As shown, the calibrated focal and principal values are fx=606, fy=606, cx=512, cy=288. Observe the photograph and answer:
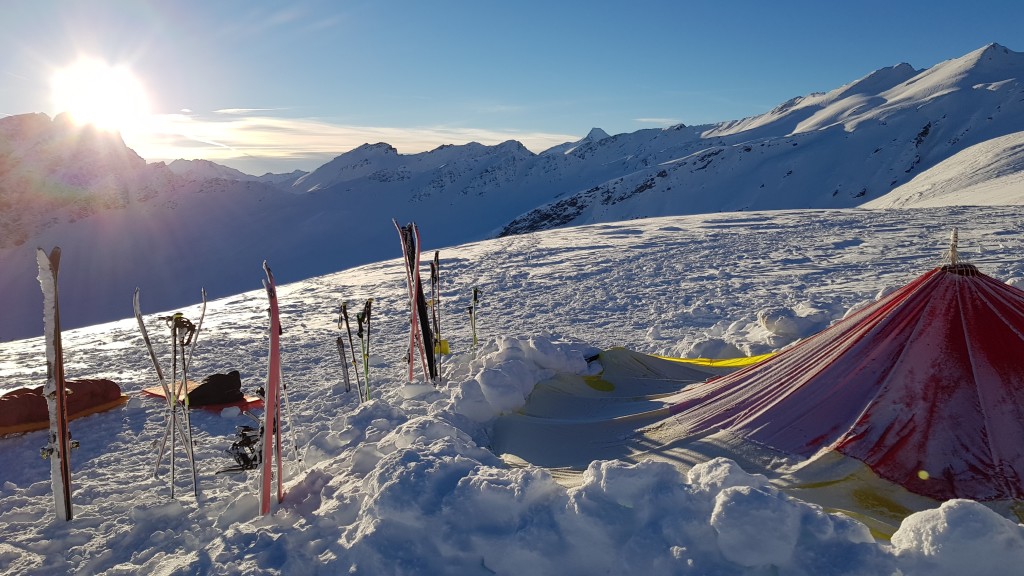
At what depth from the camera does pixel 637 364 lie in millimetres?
6773

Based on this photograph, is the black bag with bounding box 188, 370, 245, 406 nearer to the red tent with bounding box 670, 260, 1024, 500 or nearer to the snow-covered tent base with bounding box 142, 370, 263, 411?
the snow-covered tent base with bounding box 142, 370, 263, 411

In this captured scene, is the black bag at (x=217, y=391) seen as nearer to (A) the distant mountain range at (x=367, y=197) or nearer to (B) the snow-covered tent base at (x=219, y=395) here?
(B) the snow-covered tent base at (x=219, y=395)

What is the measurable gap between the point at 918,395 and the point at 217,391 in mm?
7087

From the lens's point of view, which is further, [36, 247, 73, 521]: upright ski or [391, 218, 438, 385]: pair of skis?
[391, 218, 438, 385]: pair of skis

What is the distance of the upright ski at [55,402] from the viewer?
14.1 feet

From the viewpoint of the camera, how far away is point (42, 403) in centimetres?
→ 674

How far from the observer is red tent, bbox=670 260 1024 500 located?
11.6 feet

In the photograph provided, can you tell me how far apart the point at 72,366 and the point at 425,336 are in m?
7.28

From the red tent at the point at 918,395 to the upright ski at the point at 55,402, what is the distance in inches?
179

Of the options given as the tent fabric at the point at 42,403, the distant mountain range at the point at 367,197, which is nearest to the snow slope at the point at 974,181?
the distant mountain range at the point at 367,197

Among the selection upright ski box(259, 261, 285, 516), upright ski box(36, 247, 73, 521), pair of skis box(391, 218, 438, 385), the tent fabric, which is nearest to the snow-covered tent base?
the tent fabric

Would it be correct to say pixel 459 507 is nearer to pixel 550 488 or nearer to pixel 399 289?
pixel 550 488

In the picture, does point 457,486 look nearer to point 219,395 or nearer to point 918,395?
point 918,395

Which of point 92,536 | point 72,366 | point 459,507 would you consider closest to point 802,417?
point 459,507
